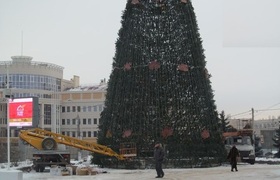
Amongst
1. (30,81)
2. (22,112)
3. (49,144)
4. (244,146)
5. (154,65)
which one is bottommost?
(244,146)

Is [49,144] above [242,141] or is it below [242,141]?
above

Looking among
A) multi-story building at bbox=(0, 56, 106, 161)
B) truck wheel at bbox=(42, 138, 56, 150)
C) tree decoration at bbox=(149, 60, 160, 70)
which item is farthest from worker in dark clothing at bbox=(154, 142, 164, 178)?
multi-story building at bbox=(0, 56, 106, 161)

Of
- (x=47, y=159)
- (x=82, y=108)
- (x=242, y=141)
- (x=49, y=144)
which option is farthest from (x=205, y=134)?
(x=82, y=108)

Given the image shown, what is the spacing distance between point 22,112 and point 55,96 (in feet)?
249

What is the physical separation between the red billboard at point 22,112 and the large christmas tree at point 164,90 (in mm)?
4370

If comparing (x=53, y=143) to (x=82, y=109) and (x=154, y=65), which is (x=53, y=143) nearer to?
(x=154, y=65)

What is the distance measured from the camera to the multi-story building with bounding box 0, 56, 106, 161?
92500 millimetres

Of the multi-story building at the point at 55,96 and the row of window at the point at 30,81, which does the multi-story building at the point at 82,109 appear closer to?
the multi-story building at the point at 55,96

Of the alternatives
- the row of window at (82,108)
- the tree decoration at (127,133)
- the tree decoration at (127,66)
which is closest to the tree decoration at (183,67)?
the tree decoration at (127,66)

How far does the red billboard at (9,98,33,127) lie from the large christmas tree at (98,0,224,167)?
437cm

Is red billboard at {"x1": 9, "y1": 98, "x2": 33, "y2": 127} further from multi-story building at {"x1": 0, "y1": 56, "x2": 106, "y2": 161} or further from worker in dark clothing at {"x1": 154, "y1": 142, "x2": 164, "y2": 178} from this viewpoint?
multi-story building at {"x1": 0, "y1": 56, "x2": 106, "y2": 161}

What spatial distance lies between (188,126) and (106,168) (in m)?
5.40

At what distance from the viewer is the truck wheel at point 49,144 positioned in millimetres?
26078

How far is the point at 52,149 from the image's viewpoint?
26.2 metres
